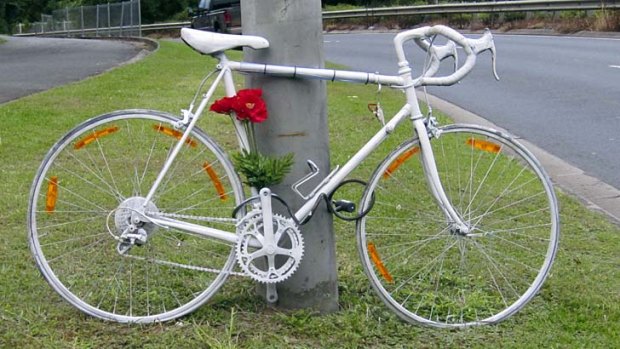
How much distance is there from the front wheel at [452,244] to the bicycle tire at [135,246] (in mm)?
724

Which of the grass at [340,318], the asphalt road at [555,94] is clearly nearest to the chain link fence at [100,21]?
the asphalt road at [555,94]

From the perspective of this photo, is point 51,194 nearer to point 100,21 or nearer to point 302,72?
point 302,72

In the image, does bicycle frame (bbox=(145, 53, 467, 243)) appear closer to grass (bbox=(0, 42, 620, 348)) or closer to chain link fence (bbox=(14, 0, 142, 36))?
grass (bbox=(0, 42, 620, 348))

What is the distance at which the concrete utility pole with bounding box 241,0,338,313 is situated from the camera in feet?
13.2

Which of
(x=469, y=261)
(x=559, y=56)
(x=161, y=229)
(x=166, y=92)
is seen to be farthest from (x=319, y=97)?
(x=559, y=56)

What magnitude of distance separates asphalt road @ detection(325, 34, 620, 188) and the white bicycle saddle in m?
4.25

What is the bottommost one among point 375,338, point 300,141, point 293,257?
point 375,338

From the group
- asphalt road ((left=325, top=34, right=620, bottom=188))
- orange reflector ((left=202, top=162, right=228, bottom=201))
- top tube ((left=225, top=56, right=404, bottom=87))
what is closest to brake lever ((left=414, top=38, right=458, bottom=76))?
top tube ((left=225, top=56, right=404, bottom=87))

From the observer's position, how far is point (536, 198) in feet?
18.6

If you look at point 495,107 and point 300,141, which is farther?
point 495,107

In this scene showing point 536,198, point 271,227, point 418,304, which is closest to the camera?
point 271,227

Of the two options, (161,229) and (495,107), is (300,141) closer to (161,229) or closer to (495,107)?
(161,229)

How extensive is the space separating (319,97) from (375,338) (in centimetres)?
103

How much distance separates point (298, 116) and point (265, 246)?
1.86ft
